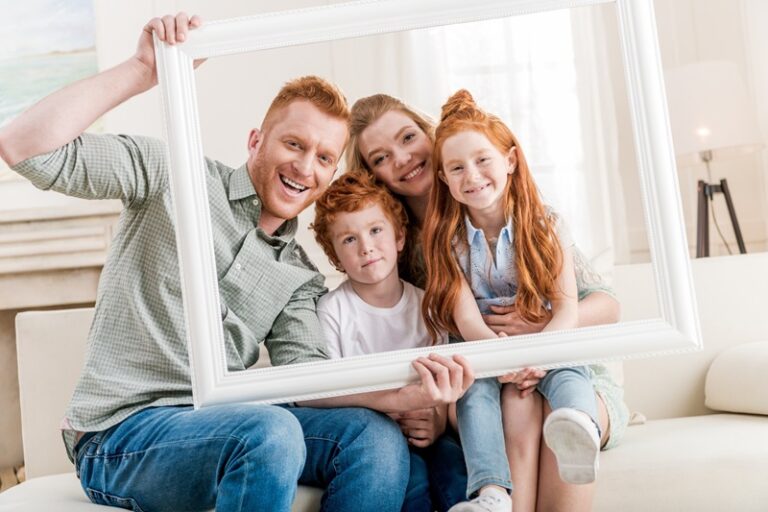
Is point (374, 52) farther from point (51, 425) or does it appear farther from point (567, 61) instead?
point (51, 425)

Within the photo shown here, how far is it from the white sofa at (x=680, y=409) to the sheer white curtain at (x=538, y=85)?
1.35ft

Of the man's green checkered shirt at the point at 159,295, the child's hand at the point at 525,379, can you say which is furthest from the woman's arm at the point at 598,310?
the man's green checkered shirt at the point at 159,295

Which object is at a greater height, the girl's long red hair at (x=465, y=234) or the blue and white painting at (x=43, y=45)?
the blue and white painting at (x=43, y=45)

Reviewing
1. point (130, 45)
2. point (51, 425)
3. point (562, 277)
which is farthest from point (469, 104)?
point (130, 45)

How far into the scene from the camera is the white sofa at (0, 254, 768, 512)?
162cm

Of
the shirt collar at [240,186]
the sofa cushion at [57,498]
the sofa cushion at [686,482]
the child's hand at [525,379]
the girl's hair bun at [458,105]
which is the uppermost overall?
the girl's hair bun at [458,105]

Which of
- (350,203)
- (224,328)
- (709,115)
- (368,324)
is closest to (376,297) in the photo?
(368,324)

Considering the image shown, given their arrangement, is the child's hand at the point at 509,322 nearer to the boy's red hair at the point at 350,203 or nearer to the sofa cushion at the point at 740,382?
the boy's red hair at the point at 350,203

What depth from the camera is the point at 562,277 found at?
1532mm

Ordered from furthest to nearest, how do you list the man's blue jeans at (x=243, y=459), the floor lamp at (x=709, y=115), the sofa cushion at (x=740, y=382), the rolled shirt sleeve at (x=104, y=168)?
the floor lamp at (x=709, y=115) → the sofa cushion at (x=740, y=382) → the rolled shirt sleeve at (x=104, y=168) → the man's blue jeans at (x=243, y=459)

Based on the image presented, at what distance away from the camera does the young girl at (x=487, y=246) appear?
4.97 feet

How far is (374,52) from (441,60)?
0.12m

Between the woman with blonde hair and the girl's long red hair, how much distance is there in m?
0.03

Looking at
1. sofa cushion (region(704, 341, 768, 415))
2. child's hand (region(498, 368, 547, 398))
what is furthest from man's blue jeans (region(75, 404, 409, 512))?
sofa cushion (region(704, 341, 768, 415))
